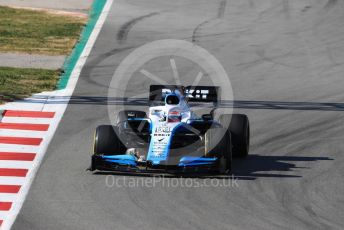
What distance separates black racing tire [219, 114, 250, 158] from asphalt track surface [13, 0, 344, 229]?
294mm

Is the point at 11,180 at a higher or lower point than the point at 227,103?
lower

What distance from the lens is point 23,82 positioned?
26328 millimetres

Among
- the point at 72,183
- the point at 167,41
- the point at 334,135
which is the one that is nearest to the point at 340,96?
the point at 334,135

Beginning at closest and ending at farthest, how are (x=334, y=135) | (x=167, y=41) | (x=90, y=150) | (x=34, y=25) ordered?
(x=90, y=150) < (x=334, y=135) < (x=167, y=41) < (x=34, y=25)

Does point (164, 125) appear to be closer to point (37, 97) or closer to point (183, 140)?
point (183, 140)

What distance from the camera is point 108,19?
1339 inches

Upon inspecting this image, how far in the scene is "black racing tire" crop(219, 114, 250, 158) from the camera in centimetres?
1942

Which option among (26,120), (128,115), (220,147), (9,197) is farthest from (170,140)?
(26,120)

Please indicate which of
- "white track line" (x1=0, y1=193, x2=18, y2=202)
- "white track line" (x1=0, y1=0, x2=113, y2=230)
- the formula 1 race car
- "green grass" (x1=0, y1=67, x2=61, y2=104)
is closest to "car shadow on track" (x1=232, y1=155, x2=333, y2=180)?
the formula 1 race car

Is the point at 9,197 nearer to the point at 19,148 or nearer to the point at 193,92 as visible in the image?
the point at 19,148

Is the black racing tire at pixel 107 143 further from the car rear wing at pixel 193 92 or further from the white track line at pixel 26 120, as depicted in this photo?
the white track line at pixel 26 120

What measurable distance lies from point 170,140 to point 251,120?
4931 millimetres

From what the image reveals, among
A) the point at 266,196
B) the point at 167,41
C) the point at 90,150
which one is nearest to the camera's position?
the point at 266,196

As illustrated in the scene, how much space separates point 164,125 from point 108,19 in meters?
15.8
